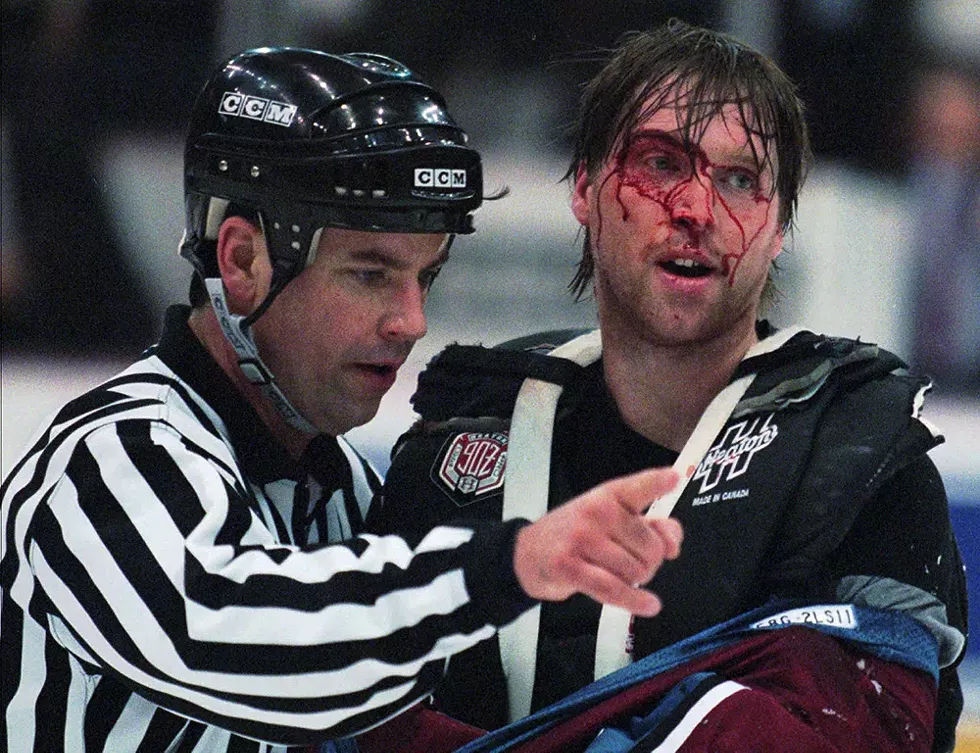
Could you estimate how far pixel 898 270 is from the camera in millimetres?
3244

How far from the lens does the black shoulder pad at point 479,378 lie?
1884 mm

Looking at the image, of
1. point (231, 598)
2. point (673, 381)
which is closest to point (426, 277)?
point (673, 381)

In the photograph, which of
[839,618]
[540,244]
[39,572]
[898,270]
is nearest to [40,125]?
[540,244]

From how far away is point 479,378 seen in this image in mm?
1917

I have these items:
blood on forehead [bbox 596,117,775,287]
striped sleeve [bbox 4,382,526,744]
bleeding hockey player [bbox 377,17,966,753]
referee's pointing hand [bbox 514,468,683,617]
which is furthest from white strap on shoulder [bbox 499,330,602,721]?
referee's pointing hand [bbox 514,468,683,617]

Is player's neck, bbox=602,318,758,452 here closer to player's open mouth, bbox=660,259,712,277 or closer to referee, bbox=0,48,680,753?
player's open mouth, bbox=660,259,712,277

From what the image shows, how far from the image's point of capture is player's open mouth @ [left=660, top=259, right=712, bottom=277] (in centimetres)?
177

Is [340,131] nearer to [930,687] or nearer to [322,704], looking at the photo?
[322,704]

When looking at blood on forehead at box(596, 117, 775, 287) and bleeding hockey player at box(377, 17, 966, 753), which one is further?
blood on forehead at box(596, 117, 775, 287)

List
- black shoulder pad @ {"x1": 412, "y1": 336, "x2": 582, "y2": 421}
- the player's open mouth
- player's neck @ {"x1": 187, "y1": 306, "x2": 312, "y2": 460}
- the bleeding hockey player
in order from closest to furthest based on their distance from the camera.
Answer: the bleeding hockey player < player's neck @ {"x1": 187, "y1": 306, "x2": 312, "y2": 460} < the player's open mouth < black shoulder pad @ {"x1": 412, "y1": 336, "x2": 582, "y2": 421}

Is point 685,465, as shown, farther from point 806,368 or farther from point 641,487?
point 641,487

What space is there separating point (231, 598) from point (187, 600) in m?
0.04

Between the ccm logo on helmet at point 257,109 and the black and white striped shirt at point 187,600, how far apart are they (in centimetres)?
28

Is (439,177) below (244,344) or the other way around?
the other way around
